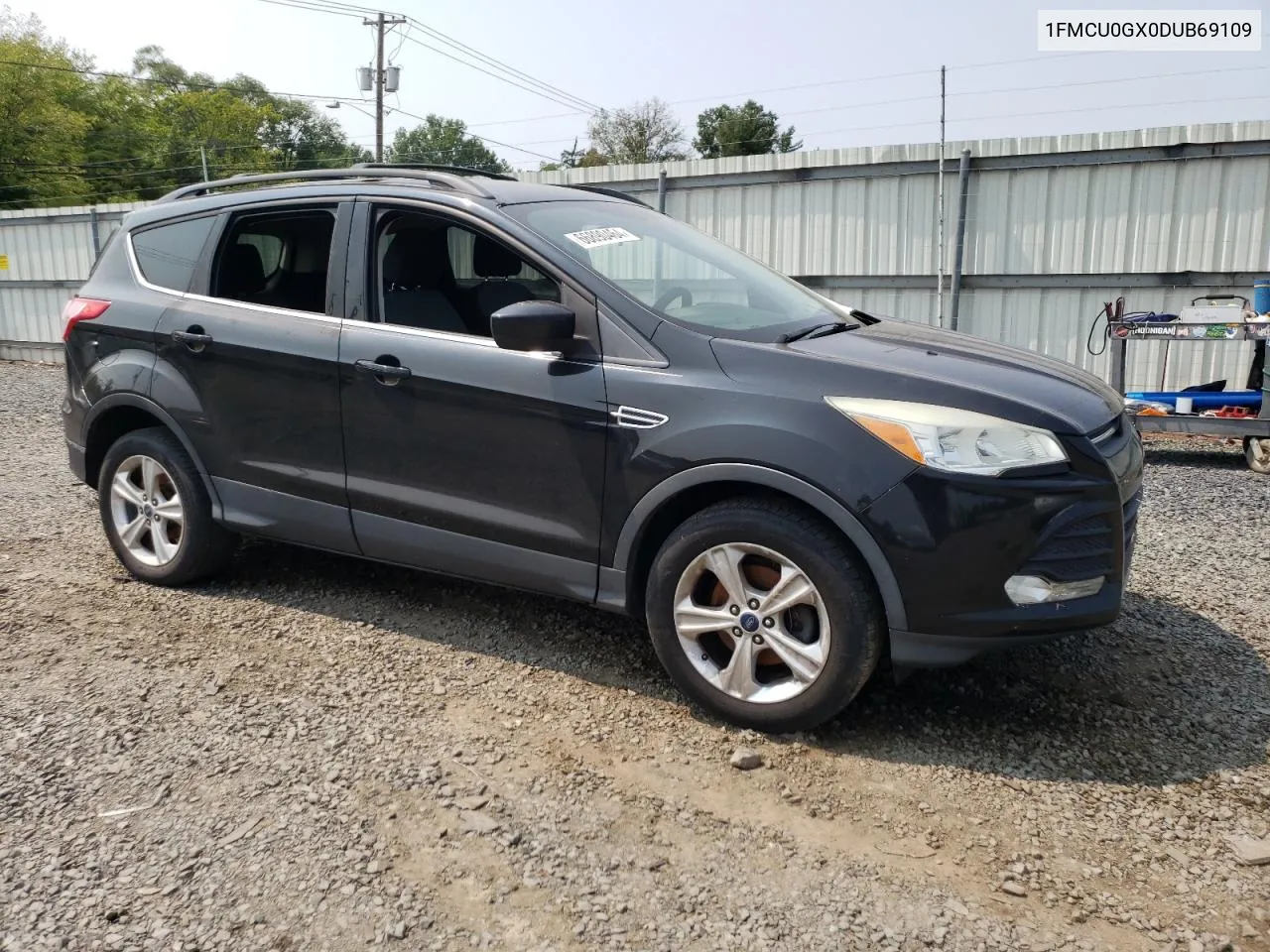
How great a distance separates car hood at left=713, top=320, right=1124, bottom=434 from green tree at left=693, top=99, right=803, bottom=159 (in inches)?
2703

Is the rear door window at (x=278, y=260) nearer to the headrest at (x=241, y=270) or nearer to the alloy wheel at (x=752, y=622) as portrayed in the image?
the headrest at (x=241, y=270)

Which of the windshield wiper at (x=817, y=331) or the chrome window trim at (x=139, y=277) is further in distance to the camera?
the chrome window trim at (x=139, y=277)

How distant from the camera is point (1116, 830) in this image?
9.09 ft

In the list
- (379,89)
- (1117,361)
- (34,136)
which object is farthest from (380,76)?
(1117,361)

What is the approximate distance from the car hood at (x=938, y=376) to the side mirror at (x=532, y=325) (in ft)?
1.76

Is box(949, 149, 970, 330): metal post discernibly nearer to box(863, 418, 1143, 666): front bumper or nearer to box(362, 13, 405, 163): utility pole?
box(863, 418, 1143, 666): front bumper

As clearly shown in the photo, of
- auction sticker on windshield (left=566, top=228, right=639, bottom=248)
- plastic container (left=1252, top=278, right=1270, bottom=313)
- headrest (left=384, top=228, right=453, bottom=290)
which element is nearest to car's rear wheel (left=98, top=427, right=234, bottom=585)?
headrest (left=384, top=228, right=453, bottom=290)

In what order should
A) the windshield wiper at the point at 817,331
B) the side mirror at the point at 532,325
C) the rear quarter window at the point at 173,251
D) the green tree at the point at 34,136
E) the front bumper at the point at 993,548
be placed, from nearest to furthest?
the front bumper at the point at 993,548
the side mirror at the point at 532,325
the windshield wiper at the point at 817,331
the rear quarter window at the point at 173,251
the green tree at the point at 34,136

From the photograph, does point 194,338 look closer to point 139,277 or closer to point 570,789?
point 139,277

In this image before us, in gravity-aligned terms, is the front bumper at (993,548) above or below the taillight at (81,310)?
below

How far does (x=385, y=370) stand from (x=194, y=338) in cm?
109

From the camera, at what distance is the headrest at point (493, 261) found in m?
3.82

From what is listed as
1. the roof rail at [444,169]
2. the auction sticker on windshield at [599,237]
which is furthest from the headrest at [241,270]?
the auction sticker on windshield at [599,237]

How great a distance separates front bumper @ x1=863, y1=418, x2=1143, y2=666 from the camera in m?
2.93
